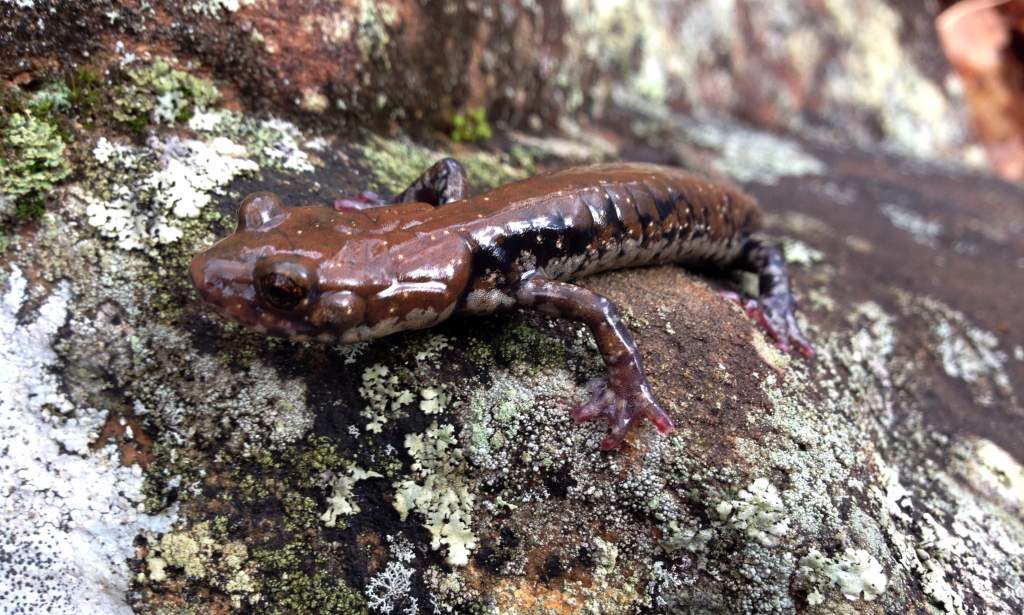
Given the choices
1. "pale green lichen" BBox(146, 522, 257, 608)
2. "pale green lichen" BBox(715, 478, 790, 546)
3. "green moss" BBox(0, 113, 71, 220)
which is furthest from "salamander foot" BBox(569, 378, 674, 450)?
"green moss" BBox(0, 113, 71, 220)

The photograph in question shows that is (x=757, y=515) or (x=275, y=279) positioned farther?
(x=757, y=515)

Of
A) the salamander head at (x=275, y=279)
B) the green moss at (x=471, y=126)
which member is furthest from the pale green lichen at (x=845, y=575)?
the green moss at (x=471, y=126)

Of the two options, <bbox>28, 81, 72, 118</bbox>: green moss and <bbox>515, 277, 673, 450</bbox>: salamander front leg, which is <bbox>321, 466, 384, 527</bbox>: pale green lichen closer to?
<bbox>515, 277, 673, 450</bbox>: salamander front leg

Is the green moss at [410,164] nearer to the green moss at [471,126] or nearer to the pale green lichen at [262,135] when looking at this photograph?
the green moss at [471,126]

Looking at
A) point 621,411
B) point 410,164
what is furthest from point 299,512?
point 410,164

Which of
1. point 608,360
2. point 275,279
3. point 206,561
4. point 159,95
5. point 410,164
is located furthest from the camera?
point 410,164

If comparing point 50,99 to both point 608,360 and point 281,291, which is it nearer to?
point 281,291
